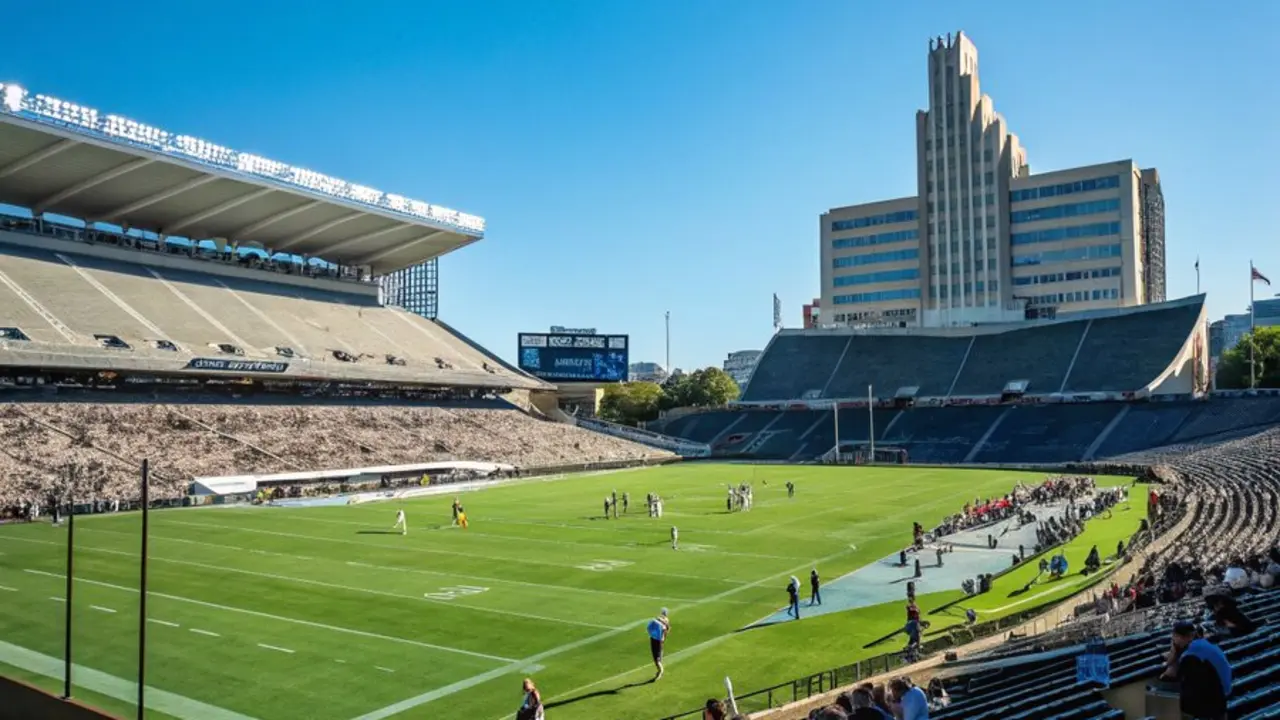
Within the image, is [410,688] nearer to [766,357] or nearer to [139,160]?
[139,160]

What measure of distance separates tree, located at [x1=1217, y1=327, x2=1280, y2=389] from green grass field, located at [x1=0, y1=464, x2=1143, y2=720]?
70528mm

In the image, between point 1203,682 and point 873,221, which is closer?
point 1203,682

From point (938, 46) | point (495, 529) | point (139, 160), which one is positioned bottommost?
point (495, 529)

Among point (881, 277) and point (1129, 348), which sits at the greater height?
point (881, 277)

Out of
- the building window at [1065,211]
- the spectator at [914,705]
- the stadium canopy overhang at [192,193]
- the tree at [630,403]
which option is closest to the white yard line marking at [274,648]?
the spectator at [914,705]

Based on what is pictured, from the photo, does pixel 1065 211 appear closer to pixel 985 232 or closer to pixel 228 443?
pixel 985 232

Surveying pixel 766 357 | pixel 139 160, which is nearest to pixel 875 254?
pixel 766 357

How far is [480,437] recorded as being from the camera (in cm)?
7594

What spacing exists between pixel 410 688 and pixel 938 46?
104m

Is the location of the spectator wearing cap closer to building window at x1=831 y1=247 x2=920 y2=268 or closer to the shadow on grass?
the shadow on grass

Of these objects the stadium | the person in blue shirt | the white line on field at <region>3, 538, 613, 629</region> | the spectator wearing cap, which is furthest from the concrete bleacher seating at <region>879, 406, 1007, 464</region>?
the spectator wearing cap

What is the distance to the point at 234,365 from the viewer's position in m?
65.3

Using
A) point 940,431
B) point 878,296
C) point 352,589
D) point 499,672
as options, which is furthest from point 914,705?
point 878,296

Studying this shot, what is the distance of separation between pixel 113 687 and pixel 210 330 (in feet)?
183
